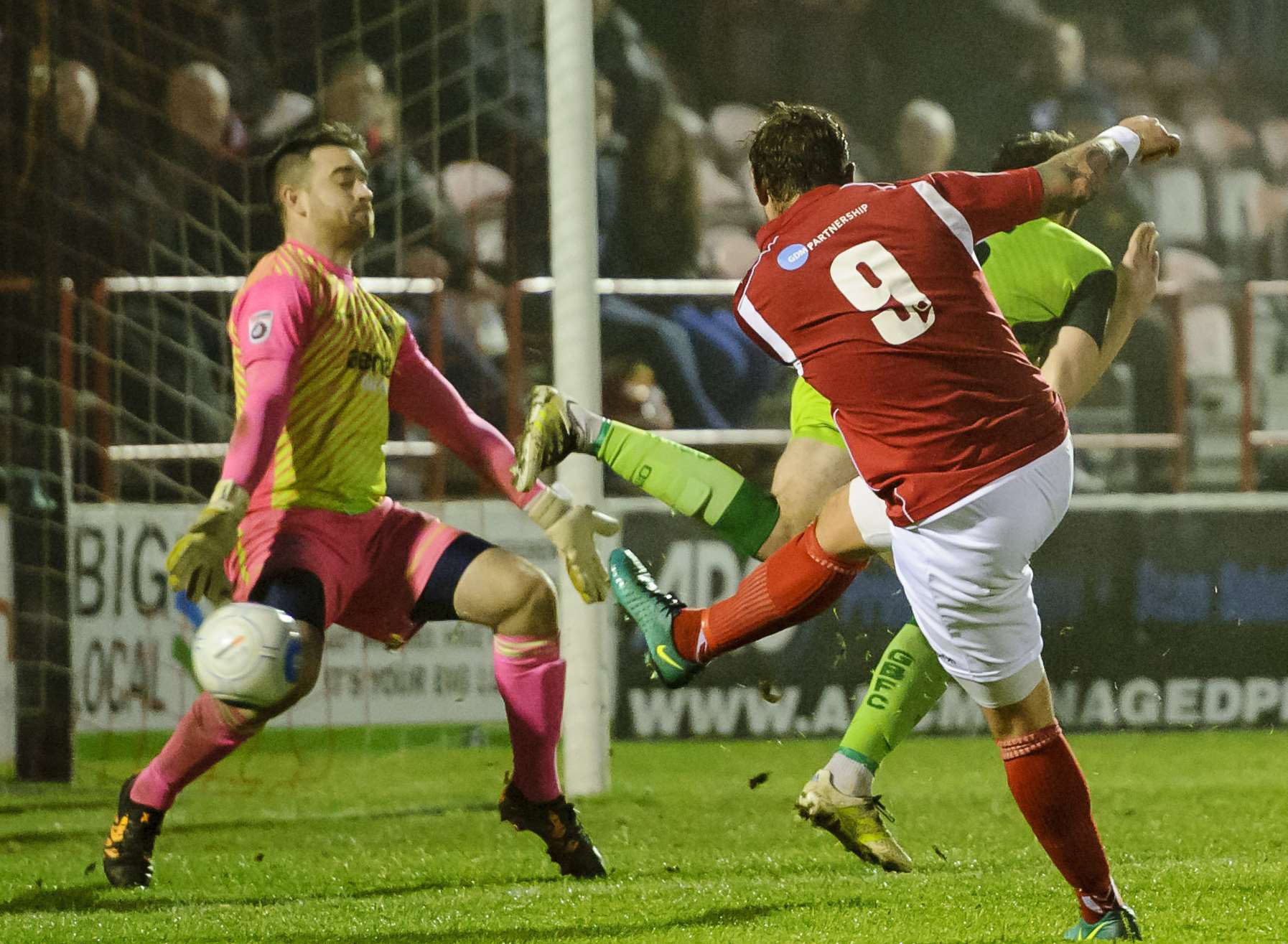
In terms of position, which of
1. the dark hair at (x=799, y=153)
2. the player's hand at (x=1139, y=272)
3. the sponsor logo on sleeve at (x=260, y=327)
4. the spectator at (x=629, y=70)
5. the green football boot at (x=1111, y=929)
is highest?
the spectator at (x=629, y=70)

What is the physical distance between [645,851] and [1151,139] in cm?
256

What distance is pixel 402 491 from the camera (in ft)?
28.4

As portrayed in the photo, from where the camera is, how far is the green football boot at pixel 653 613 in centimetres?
427

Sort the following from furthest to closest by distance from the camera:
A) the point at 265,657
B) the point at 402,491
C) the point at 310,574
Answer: the point at 402,491
the point at 310,574
the point at 265,657

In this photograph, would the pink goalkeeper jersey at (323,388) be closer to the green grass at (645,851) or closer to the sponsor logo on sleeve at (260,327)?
the sponsor logo on sleeve at (260,327)

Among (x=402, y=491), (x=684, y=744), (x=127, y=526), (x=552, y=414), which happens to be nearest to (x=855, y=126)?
(x=402, y=491)

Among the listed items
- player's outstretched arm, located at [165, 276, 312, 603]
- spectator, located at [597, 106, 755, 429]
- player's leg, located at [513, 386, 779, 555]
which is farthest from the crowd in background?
player's leg, located at [513, 386, 779, 555]

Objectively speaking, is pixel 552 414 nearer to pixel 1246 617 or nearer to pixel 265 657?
pixel 265 657

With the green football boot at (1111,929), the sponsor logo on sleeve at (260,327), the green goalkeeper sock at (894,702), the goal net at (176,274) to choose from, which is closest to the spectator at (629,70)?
the goal net at (176,274)

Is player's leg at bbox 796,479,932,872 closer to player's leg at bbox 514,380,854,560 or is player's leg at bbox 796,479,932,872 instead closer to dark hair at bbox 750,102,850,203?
player's leg at bbox 514,380,854,560

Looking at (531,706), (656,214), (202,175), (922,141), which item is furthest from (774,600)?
(922,141)

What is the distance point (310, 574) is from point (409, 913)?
3.03 feet

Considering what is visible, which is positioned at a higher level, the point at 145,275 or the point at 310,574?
the point at 145,275

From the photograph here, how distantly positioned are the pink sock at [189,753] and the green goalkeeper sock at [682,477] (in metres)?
1.18
